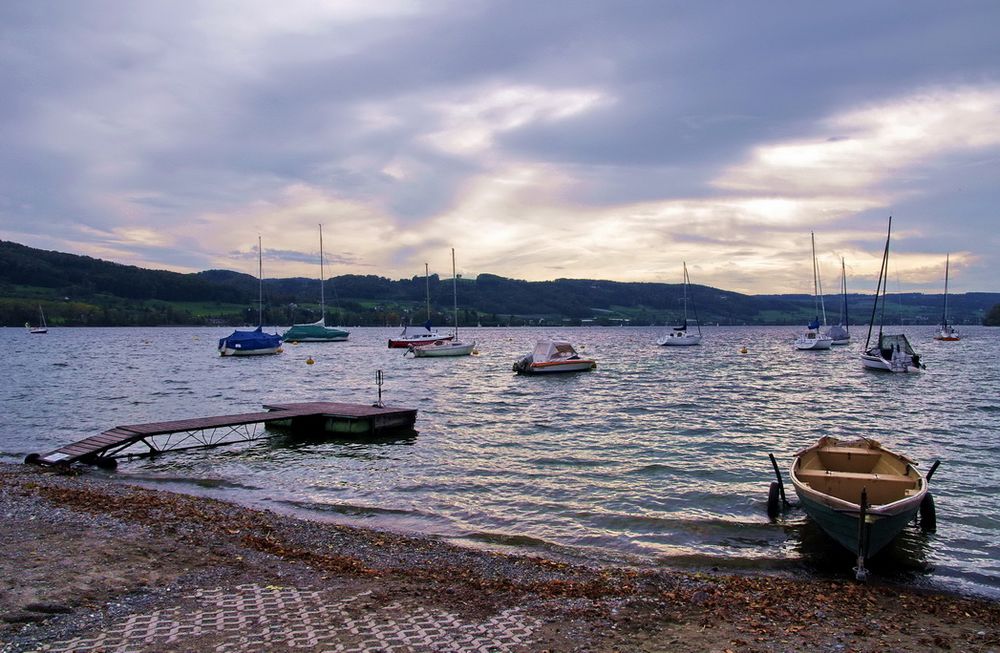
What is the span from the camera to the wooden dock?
75.0 ft

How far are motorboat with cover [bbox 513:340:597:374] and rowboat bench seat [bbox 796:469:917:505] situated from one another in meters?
44.4

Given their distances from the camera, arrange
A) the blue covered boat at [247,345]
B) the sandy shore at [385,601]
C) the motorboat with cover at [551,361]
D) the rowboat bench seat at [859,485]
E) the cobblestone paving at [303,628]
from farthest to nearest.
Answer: the blue covered boat at [247,345] < the motorboat with cover at [551,361] < the rowboat bench seat at [859,485] < the sandy shore at [385,601] < the cobblestone paving at [303,628]

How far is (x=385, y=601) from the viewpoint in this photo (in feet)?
30.1

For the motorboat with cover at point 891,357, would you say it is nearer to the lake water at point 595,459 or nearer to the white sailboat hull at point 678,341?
the lake water at point 595,459

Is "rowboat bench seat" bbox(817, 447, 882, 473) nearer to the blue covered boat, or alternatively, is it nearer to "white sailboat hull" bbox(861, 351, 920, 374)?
"white sailboat hull" bbox(861, 351, 920, 374)

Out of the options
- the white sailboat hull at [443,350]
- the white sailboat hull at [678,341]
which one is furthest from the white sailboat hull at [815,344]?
the white sailboat hull at [443,350]

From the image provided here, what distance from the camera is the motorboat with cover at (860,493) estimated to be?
11742 millimetres

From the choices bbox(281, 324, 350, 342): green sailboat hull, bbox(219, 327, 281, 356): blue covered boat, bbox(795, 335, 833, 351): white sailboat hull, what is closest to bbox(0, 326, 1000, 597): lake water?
bbox(219, 327, 281, 356): blue covered boat

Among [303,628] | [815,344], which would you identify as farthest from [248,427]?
[815,344]

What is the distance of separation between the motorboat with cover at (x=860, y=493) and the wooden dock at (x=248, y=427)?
16.9 meters

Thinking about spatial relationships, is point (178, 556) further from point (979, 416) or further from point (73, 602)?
point (979, 416)

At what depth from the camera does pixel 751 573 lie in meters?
12.0

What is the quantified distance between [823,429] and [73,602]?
93.7ft

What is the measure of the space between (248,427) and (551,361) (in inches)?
1348
